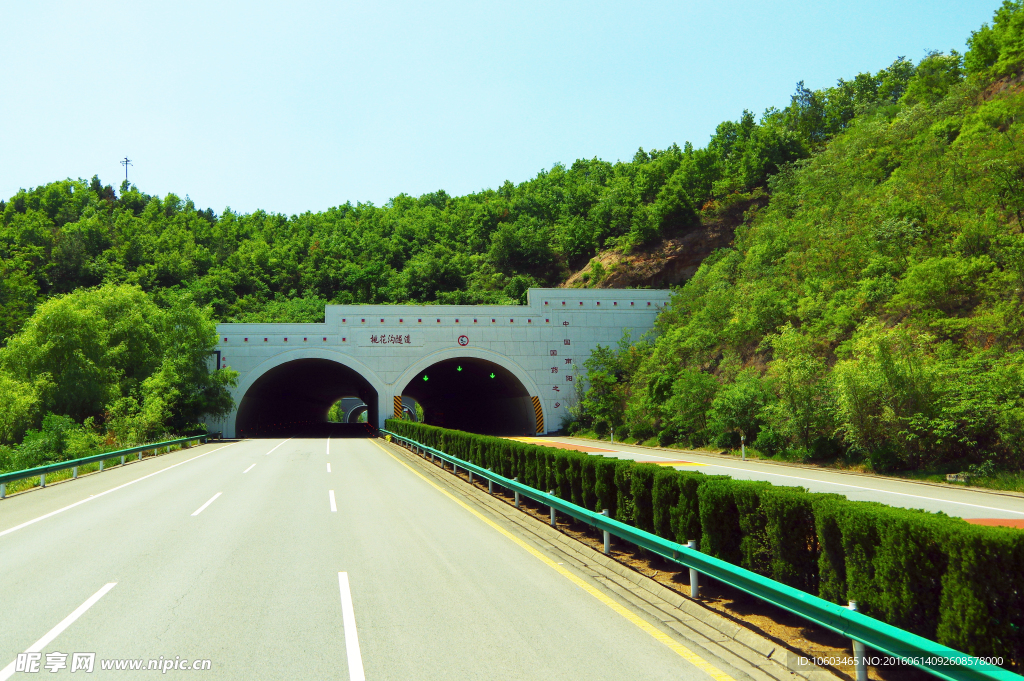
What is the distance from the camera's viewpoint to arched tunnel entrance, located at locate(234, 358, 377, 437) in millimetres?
46000

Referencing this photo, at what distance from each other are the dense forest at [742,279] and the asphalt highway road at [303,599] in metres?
13.9

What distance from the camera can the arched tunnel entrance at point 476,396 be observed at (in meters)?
46.1

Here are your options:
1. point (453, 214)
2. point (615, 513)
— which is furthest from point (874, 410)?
point (453, 214)

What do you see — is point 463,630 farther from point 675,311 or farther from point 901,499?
point 675,311

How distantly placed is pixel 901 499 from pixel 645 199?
5653 centimetres

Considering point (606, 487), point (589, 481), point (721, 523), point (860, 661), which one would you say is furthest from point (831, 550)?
point (589, 481)

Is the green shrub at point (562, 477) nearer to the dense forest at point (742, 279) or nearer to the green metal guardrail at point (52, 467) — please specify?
the dense forest at point (742, 279)

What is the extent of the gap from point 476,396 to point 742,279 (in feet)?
92.5

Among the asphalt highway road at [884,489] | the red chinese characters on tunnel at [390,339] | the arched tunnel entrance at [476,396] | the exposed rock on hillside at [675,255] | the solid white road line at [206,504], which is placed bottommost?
the asphalt highway road at [884,489]

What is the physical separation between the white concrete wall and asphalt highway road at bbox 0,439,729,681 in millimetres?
30265

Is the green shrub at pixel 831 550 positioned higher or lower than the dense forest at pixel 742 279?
lower

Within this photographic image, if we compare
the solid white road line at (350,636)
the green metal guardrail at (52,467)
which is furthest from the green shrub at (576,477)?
the green metal guardrail at (52,467)

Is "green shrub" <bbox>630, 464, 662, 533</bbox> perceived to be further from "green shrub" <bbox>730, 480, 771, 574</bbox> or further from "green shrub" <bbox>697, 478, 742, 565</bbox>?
"green shrub" <bbox>730, 480, 771, 574</bbox>

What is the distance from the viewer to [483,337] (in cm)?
4366
